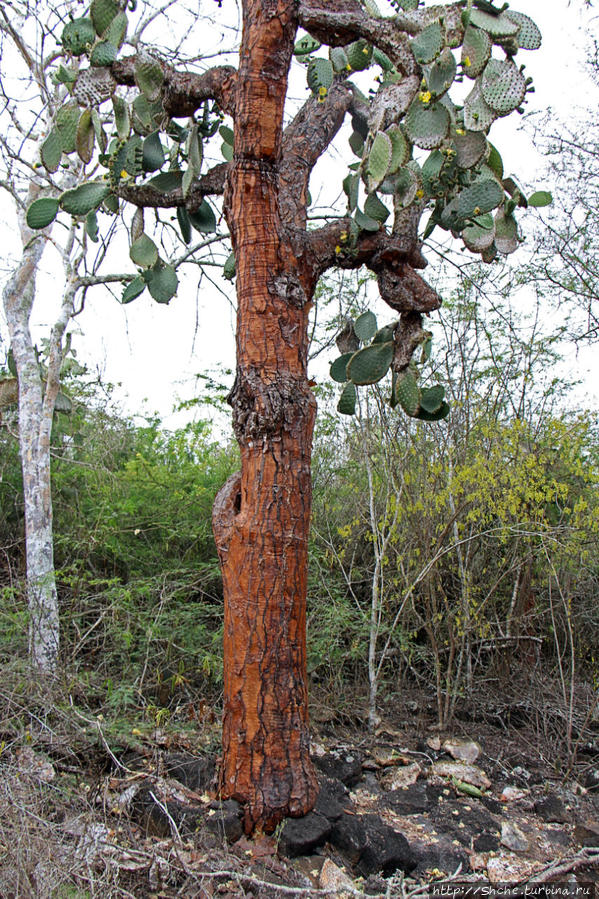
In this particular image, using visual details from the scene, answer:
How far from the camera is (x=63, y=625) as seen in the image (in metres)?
4.31

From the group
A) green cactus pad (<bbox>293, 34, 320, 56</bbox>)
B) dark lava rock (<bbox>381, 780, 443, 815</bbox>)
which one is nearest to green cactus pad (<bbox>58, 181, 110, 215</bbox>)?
green cactus pad (<bbox>293, 34, 320, 56</bbox>)

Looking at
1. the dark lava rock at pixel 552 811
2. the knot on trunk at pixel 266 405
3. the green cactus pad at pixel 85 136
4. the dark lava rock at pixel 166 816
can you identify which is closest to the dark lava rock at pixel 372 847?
the dark lava rock at pixel 166 816

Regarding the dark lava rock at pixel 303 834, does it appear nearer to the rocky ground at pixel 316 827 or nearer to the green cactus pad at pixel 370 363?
the rocky ground at pixel 316 827

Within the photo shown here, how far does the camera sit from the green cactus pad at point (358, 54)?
9.70 ft

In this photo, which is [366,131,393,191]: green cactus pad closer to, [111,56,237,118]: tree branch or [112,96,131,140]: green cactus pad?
[111,56,237,118]: tree branch

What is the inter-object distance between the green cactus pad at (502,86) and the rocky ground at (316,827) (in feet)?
8.68

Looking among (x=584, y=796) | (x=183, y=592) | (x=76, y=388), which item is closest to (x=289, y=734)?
(x=584, y=796)

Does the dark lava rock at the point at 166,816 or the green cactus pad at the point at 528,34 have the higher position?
the green cactus pad at the point at 528,34

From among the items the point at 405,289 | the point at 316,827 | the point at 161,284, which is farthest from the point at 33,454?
the point at 316,827

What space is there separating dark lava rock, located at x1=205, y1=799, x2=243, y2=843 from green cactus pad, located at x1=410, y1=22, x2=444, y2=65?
2742mm

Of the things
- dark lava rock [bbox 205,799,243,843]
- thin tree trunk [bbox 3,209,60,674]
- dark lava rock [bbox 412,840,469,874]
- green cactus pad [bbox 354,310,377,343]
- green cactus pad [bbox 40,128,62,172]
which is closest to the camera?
dark lava rock [bbox 205,799,243,843]

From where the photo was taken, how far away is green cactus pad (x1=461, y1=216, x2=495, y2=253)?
304 cm

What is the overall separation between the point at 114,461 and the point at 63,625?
196 centimetres

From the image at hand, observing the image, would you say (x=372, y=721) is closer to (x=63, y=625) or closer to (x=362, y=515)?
Result: (x=362, y=515)
